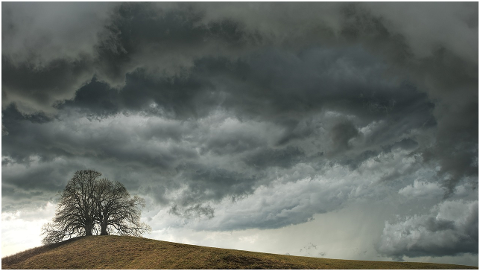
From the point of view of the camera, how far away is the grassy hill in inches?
1522

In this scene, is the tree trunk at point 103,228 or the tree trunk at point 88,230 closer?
the tree trunk at point 88,230

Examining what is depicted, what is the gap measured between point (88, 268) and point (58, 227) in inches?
885

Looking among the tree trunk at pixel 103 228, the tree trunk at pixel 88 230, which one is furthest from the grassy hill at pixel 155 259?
the tree trunk at pixel 103 228

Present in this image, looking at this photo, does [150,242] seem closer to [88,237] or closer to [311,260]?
[88,237]

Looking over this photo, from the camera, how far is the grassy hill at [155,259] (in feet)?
127

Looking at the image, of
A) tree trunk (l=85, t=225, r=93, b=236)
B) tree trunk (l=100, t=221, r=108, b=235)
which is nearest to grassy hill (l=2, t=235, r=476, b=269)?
tree trunk (l=85, t=225, r=93, b=236)

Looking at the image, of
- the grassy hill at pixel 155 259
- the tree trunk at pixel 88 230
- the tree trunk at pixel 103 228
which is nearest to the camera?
the grassy hill at pixel 155 259

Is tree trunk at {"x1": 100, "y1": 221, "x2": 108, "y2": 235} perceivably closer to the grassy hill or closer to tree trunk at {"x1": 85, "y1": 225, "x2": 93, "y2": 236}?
tree trunk at {"x1": 85, "y1": 225, "x2": 93, "y2": 236}

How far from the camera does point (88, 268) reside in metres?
39.4

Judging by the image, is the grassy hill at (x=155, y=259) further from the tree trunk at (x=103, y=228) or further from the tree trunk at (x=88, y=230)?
the tree trunk at (x=103, y=228)

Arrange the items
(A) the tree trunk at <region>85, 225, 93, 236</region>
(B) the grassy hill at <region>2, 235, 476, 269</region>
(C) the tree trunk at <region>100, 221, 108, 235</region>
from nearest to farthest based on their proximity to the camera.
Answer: (B) the grassy hill at <region>2, 235, 476, 269</region>, (A) the tree trunk at <region>85, 225, 93, 236</region>, (C) the tree trunk at <region>100, 221, 108, 235</region>

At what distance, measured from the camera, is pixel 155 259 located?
4053 centimetres

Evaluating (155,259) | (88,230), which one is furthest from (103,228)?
(155,259)

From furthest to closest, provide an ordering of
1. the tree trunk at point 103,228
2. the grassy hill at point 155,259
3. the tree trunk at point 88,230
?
1. the tree trunk at point 103,228
2. the tree trunk at point 88,230
3. the grassy hill at point 155,259
